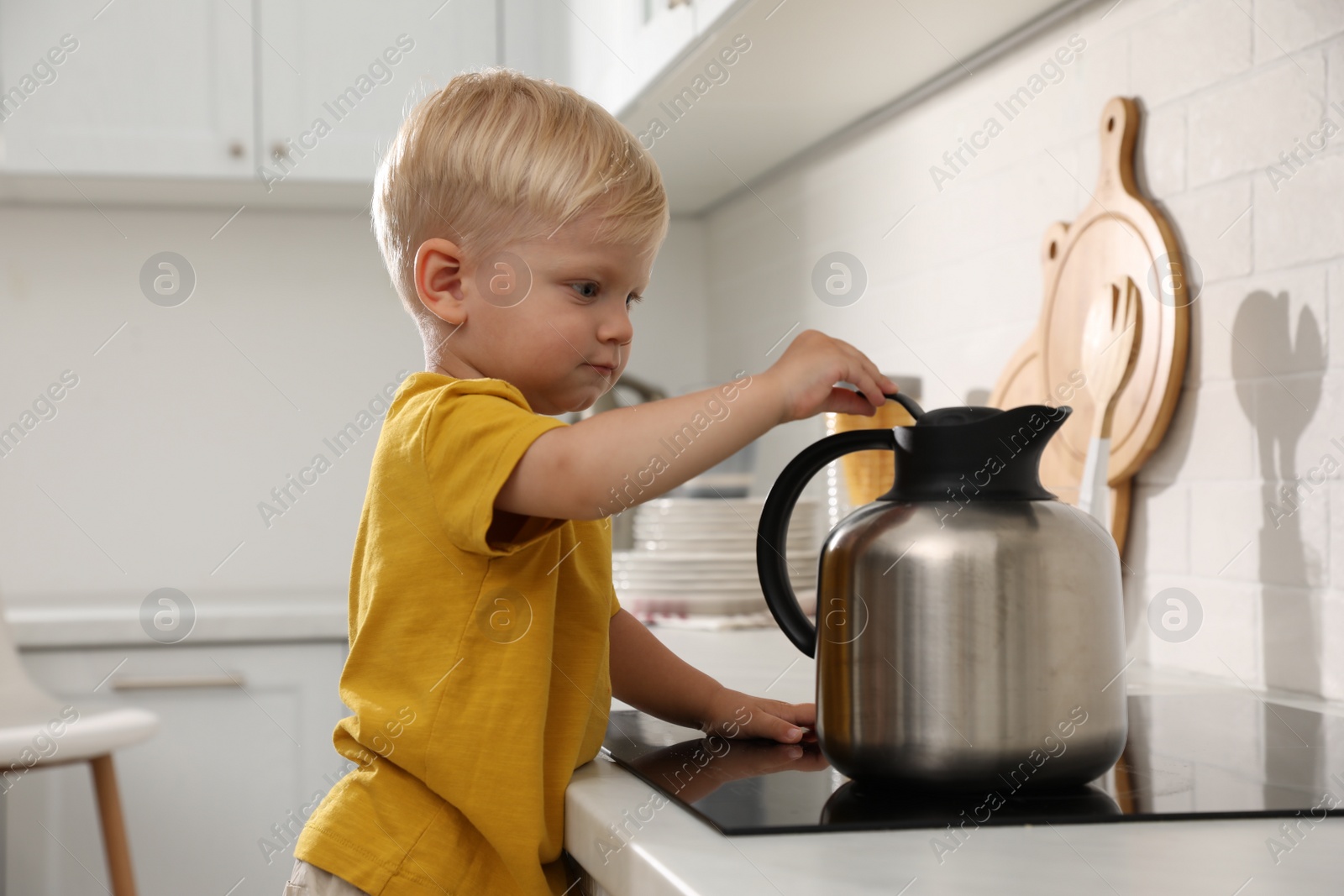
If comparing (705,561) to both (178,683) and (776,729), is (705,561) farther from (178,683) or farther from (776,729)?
(178,683)

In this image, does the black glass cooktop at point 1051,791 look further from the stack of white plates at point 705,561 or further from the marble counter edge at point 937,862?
the stack of white plates at point 705,561

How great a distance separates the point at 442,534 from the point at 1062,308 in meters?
0.79

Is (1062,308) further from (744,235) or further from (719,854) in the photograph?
(744,235)

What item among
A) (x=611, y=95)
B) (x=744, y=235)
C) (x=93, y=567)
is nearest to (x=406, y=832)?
(x=611, y=95)

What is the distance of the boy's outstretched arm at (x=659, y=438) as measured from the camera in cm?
58

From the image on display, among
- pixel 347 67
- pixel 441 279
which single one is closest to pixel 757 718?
pixel 441 279

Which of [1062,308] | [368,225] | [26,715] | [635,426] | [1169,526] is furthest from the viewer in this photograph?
[368,225]

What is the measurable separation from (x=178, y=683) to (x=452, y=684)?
5.09 ft

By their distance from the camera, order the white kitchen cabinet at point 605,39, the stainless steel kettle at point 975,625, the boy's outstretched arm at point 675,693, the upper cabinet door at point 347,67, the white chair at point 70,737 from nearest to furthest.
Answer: the stainless steel kettle at point 975,625
the boy's outstretched arm at point 675,693
the white kitchen cabinet at point 605,39
the white chair at point 70,737
the upper cabinet door at point 347,67

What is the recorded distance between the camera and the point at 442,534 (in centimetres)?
63

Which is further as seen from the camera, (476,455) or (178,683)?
(178,683)

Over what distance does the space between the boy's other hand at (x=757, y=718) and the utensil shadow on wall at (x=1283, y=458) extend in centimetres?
44

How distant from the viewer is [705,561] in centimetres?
143

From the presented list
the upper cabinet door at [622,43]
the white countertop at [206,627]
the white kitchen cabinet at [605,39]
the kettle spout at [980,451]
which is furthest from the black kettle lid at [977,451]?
the white countertop at [206,627]
